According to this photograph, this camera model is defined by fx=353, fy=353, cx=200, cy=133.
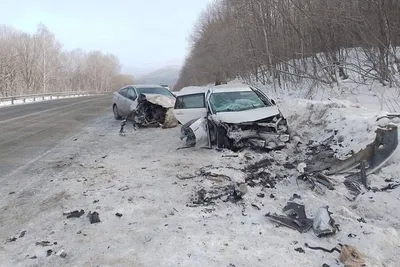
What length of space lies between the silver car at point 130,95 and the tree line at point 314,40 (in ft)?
17.1

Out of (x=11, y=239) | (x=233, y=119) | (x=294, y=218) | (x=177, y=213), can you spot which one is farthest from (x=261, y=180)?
(x=11, y=239)

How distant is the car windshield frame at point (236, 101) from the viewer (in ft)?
29.3

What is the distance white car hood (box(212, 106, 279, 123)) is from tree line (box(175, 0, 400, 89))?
4.70 meters

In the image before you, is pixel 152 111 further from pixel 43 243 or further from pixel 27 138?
pixel 43 243

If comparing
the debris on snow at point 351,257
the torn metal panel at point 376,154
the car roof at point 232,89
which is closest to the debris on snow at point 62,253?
the debris on snow at point 351,257

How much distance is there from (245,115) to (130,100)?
7187 millimetres

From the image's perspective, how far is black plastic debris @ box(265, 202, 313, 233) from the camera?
424 centimetres

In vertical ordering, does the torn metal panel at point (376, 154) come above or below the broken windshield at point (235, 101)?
below

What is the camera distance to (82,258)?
3.64 metres

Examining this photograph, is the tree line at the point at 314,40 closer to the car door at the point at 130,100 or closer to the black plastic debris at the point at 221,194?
the car door at the point at 130,100

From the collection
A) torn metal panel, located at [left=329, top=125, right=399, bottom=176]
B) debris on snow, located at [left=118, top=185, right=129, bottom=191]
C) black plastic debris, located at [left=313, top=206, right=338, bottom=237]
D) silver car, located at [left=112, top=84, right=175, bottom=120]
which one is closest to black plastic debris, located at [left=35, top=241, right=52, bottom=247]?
debris on snow, located at [left=118, top=185, right=129, bottom=191]

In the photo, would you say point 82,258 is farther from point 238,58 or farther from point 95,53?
point 95,53

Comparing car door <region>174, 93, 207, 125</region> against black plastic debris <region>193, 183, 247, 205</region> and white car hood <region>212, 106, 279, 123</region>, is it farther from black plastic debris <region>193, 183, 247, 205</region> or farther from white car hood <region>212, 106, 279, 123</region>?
black plastic debris <region>193, 183, 247, 205</region>

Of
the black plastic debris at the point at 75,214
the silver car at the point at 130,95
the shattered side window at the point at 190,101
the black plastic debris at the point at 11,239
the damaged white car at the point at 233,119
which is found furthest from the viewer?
the silver car at the point at 130,95
